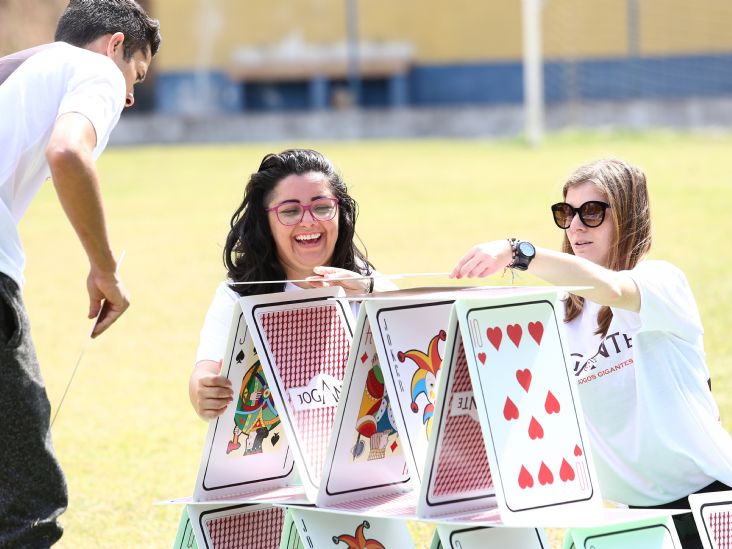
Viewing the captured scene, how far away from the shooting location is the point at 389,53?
38469mm

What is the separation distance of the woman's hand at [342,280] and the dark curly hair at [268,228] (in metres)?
0.17

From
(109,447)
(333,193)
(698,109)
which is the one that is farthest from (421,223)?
(698,109)

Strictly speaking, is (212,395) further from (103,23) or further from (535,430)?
(103,23)

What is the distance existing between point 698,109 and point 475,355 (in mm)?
28786

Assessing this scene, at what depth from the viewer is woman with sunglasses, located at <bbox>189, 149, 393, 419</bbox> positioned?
14.2 feet

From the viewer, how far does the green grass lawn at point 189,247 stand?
6989 mm

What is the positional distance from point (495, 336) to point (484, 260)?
0.69ft

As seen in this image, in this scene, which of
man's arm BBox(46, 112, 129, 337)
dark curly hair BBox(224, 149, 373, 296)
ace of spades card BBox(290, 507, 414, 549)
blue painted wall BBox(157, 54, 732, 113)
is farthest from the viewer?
blue painted wall BBox(157, 54, 732, 113)

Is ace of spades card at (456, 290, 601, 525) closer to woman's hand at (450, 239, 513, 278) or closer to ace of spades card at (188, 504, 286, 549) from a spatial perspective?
woman's hand at (450, 239, 513, 278)

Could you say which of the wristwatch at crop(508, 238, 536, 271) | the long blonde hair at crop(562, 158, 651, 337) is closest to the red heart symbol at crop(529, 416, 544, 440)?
the wristwatch at crop(508, 238, 536, 271)

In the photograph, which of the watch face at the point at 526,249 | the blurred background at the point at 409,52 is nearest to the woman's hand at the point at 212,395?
the watch face at the point at 526,249

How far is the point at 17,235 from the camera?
369cm

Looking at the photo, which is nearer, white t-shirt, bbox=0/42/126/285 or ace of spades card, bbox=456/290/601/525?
ace of spades card, bbox=456/290/601/525

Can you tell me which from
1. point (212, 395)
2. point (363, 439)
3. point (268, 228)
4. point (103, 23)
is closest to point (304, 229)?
point (268, 228)
